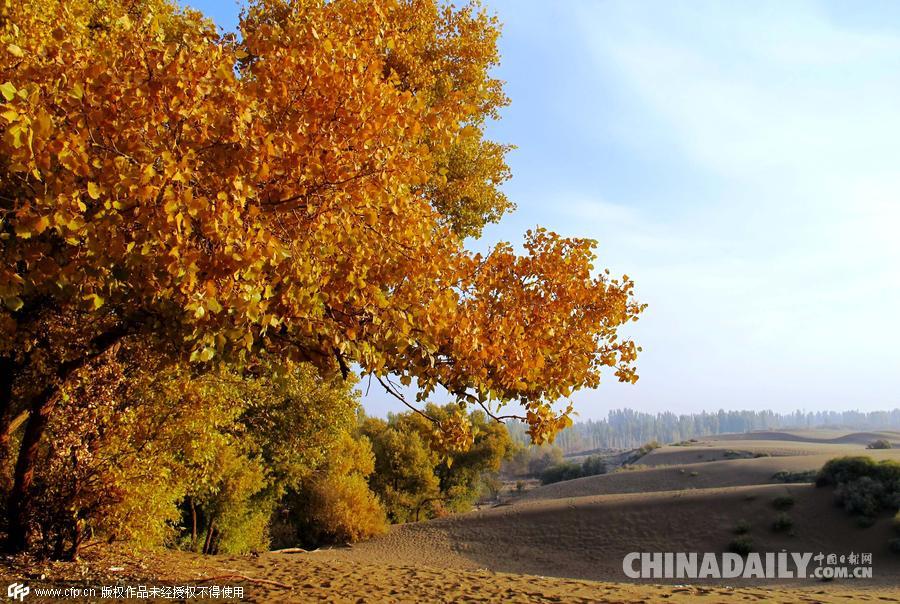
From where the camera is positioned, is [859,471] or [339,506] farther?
[339,506]

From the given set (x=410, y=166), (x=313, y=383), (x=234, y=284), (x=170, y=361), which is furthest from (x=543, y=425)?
(x=313, y=383)

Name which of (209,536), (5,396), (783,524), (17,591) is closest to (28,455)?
(5,396)

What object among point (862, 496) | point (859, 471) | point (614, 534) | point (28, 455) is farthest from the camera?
point (859, 471)

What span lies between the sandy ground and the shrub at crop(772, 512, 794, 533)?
0.28m

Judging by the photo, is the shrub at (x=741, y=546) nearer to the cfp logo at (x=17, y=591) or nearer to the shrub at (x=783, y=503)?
the shrub at (x=783, y=503)

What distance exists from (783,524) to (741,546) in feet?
13.7

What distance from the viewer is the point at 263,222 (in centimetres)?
618

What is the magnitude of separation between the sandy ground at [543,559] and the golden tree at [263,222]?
19.9 ft

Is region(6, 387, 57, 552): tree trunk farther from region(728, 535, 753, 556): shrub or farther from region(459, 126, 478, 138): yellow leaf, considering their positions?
region(728, 535, 753, 556): shrub

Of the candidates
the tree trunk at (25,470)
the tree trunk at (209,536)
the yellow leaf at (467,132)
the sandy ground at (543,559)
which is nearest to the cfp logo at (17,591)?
the sandy ground at (543,559)

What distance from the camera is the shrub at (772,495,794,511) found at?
36.4 m

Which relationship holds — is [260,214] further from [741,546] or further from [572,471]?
[572,471]

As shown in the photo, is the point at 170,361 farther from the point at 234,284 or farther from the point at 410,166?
the point at 410,166

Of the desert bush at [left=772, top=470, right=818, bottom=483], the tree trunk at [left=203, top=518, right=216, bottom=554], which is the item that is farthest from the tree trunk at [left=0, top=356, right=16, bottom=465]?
the desert bush at [left=772, top=470, right=818, bottom=483]
